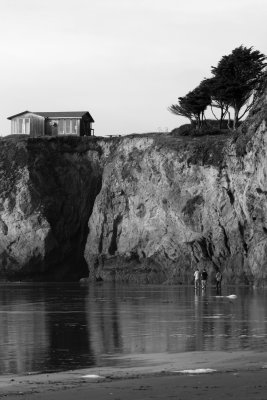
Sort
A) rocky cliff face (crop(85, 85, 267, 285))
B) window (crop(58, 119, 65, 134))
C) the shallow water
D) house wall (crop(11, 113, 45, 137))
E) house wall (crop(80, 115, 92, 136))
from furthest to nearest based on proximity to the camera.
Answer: house wall (crop(80, 115, 92, 136)) → house wall (crop(11, 113, 45, 137)) → window (crop(58, 119, 65, 134)) → rocky cliff face (crop(85, 85, 267, 285)) → the shallow water

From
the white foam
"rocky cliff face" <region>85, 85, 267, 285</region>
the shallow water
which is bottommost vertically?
the shallow water

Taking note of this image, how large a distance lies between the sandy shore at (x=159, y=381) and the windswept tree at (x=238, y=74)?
77.0m

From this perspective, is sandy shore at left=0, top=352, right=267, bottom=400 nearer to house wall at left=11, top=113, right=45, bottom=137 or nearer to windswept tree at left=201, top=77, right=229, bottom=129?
windswept tree at left=201, top=77, right=229, bottom=129

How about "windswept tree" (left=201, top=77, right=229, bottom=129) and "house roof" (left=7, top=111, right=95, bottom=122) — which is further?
"house roof" (left=7, top=111, right=95, bottom=122)

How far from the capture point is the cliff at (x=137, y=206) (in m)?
81.1

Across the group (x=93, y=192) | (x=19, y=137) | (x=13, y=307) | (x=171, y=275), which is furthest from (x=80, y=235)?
(x=13, y=307)

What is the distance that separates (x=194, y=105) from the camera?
106 meters

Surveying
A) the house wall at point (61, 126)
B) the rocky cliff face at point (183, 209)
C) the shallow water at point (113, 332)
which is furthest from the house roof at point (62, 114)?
the shallow water at point (113, 332)

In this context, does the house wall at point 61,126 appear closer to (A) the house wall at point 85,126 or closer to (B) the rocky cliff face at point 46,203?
(A) the house wall at point 85,126

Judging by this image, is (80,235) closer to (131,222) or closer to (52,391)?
(131,222)

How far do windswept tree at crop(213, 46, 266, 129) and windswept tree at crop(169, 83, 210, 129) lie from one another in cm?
602

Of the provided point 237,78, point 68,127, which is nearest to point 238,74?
point 237,78

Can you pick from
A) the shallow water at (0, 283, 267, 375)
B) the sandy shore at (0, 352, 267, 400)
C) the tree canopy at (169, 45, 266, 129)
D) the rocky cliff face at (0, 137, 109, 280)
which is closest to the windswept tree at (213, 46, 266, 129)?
the tree canopy at (169, 45, 266, 129)

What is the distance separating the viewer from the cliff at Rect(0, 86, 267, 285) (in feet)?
266
